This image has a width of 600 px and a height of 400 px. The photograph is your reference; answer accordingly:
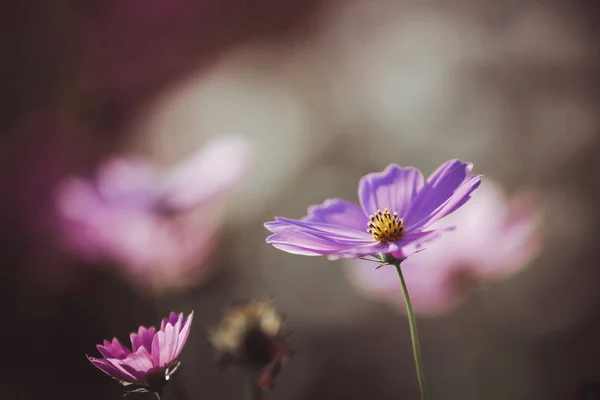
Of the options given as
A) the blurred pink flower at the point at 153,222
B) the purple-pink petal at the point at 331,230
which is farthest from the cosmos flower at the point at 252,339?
the blurred pink flower at the point at 153,222

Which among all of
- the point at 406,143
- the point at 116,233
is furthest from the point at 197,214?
the point at 406,143

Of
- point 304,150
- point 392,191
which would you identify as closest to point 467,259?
point 392,191

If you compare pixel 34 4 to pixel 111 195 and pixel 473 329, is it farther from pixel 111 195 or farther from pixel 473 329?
pixel 473 329

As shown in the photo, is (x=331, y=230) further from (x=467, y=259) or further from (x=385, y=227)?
(x=467, y=259)

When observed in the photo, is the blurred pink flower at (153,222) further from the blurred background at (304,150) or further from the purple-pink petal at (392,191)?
the purple-pink petal at (392,191)

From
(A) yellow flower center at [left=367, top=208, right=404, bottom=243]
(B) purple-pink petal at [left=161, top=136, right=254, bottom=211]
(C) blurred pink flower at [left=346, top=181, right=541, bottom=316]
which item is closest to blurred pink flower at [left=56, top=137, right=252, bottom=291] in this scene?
(B) purple-pink petal at [left=161, top=136, right=254, bottom=211]

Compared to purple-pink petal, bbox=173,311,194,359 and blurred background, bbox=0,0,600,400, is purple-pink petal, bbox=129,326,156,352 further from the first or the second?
blurred background, bbox=0,0,600,400
